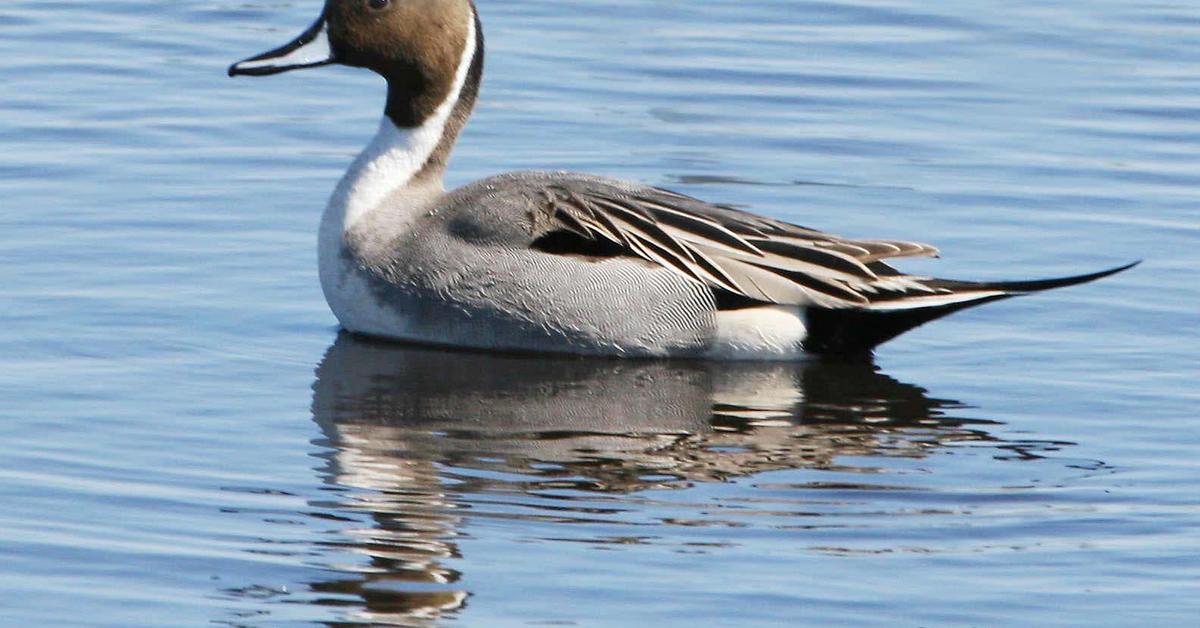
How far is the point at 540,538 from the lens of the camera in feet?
20.8

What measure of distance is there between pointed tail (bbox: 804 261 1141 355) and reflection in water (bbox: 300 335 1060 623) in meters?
0.10

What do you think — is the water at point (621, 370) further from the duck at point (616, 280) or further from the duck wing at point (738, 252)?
the duck wing at point (738, 252)

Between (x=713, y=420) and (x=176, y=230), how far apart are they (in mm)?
3105

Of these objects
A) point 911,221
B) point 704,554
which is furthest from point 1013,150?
point 704,554

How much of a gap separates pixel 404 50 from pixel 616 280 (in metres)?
1.34

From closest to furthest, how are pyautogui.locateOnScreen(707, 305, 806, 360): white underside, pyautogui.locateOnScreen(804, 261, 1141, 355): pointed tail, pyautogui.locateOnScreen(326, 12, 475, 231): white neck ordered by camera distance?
pyautogui.locateOnScreen(804, 261, 1141, 355): pointed tail
pyautogui.locateOnScreen(707, 305, 806, 360): white underside
pyautogui.locateOnScreen(326, 12, 475, 231): white neck

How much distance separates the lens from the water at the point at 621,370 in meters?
6.11

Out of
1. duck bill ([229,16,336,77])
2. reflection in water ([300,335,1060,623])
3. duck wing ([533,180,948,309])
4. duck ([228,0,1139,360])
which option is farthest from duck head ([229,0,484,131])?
reflection in water ([300,335,1060,623])

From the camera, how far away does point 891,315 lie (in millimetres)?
8484

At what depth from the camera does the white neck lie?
8.80 meters

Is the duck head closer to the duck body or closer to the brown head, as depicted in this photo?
the brown head

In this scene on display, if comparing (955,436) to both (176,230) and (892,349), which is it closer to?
(892,349)

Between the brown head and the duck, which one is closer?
the duck

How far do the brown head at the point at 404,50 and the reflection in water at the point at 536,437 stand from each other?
1055 mm
